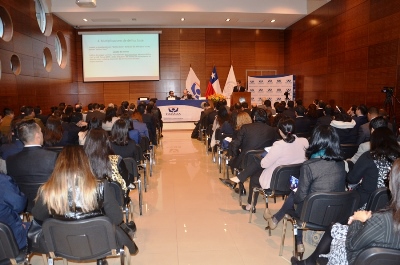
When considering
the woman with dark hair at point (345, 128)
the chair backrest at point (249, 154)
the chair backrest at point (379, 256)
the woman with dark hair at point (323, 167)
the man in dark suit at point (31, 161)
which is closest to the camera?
the chair backrest at point (379, 256)

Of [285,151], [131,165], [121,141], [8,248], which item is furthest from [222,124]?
[8,248]

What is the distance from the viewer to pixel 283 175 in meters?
3.77

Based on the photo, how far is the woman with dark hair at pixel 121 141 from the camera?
4559mm

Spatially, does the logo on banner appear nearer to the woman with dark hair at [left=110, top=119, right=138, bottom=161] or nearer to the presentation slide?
the presentation slide

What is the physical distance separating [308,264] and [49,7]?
12464mm

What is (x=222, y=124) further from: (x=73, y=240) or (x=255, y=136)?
(x=73, y=240)

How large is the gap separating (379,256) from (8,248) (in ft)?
7.13

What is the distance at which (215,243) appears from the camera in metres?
3.80

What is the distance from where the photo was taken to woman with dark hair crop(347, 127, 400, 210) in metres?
3.07

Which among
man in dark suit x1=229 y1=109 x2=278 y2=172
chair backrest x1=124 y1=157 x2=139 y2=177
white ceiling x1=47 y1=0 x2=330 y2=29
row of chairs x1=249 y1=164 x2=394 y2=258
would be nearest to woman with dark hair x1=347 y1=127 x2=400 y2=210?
row of chairs x1=249 y1=164 x2=394 y2=258

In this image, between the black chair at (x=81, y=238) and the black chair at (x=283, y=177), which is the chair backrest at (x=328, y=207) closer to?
the black chair at (x=283, y=177)

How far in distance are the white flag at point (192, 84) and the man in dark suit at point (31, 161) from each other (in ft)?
43.1

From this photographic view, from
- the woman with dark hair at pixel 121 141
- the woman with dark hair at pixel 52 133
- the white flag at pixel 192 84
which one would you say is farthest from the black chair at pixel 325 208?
the white flag at pixel 192 84

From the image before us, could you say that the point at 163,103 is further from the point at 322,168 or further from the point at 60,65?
the point at 322,168
